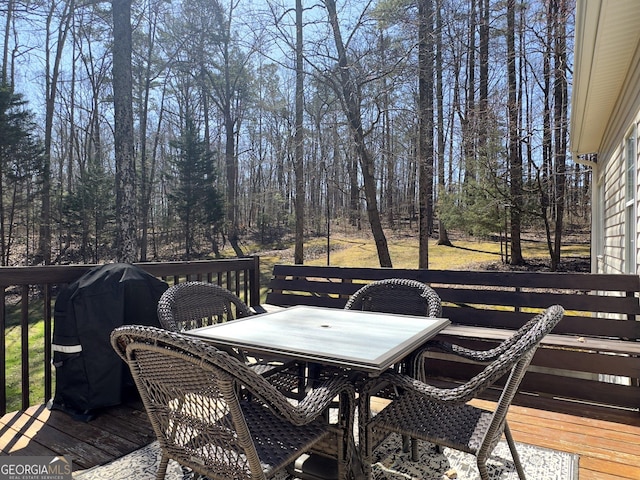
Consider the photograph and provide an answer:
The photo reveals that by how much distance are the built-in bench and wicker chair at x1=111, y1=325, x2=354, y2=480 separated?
6.31 ft

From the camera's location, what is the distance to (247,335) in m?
2.00

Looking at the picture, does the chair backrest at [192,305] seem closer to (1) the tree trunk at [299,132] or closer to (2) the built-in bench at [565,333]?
(2) the built-in bench at [565,333]

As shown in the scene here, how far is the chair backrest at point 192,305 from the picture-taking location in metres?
2.45

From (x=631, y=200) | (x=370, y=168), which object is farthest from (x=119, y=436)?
(x=370, y=168)

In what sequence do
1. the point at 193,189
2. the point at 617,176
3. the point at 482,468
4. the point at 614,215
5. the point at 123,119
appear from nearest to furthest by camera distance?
the point at 482,468 → the point at 617,176 → the point at 614,215 → the point at 123,119 → the point at 193,189

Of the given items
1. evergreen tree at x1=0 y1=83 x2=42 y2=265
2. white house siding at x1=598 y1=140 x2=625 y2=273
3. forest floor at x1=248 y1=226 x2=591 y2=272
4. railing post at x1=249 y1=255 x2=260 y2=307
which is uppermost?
evergreen tree at x1=0 y1=83 x2=42 y2=265

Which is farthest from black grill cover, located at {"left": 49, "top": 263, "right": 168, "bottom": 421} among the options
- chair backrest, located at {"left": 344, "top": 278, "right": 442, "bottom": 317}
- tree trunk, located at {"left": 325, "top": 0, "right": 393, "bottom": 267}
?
tree trunk, located at {"left": 325, "top": 0, "right": 393, "bottom": 267}

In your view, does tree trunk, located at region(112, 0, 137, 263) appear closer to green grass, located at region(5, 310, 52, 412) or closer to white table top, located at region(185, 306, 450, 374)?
green grass, located at region(5, 310, 52, 412)

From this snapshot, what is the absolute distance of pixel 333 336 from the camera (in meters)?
1.96

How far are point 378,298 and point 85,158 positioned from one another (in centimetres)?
1745

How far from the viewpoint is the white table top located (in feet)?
5.35

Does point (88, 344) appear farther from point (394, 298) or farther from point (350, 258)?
point (350, 258)

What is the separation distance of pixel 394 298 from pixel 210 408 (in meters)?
1.85

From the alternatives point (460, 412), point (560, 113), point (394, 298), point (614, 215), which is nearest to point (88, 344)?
point (394, 298)
